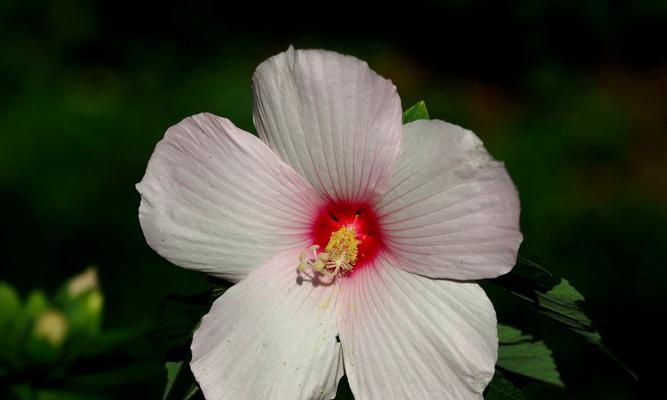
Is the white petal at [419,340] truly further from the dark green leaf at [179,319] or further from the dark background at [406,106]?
the dark background at [406,106]

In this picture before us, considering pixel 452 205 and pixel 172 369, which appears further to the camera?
pixel 172 369

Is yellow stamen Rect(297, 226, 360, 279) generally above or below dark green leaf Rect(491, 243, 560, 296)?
below

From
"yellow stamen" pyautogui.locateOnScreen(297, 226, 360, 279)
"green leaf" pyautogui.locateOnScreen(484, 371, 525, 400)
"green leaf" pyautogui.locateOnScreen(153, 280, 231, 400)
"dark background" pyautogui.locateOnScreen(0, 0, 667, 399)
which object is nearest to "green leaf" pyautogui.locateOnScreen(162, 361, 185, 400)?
"green leaf" pyautogui.locateOnScreen(153, 280, 231, 400)

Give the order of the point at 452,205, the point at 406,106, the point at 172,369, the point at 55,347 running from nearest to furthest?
the point at 452,205, the point at 172,369, the point at 55,347, the point at 406,106

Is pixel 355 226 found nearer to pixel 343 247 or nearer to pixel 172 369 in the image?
pixel 343 247

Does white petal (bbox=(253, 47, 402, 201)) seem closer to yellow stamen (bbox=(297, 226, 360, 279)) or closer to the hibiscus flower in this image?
the hibiscus flower

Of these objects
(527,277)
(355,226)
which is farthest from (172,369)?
(527,277)

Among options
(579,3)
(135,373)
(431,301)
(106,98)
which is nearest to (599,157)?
(579,3)
